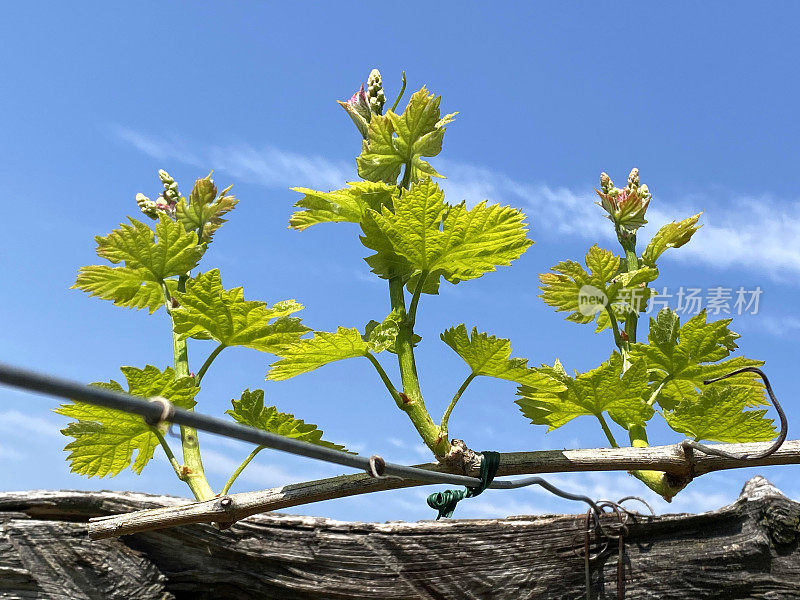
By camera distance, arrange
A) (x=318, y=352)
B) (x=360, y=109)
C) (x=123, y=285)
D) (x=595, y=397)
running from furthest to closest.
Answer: (x=123, y=285), (x=360, y=109), (x=595, y=397), (x=318, y=352)

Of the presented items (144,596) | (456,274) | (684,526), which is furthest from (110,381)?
(684,526)

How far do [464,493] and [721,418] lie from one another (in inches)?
17.6

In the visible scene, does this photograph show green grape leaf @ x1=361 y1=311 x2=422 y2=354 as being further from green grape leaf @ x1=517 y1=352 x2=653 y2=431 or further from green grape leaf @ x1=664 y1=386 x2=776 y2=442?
green grape leaf @ x1=664 y1=386 x2=776 y2=442

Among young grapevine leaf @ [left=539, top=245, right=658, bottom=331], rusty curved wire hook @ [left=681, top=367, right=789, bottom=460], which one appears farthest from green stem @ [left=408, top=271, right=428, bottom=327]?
rusty curved wire hook @ [left=681, top=367, right=789, bottom=460]

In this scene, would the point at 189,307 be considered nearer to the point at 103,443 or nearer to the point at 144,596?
the point at 103,443

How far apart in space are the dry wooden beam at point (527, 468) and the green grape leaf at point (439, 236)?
30cm

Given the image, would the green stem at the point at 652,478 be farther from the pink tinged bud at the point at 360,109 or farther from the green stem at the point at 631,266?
the pink tinged bud at the point at 360,109

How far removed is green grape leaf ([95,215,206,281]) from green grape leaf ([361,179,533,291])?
0.42 meters

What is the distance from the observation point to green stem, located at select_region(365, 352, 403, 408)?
3.49 feet

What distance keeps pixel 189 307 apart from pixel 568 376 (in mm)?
631

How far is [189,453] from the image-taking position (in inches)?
51.6

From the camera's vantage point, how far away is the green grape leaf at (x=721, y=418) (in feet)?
Answer: 3.90

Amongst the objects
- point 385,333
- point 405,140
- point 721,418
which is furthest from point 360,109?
point 721,418

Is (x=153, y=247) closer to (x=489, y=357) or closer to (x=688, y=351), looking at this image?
(x=489, y=357)
